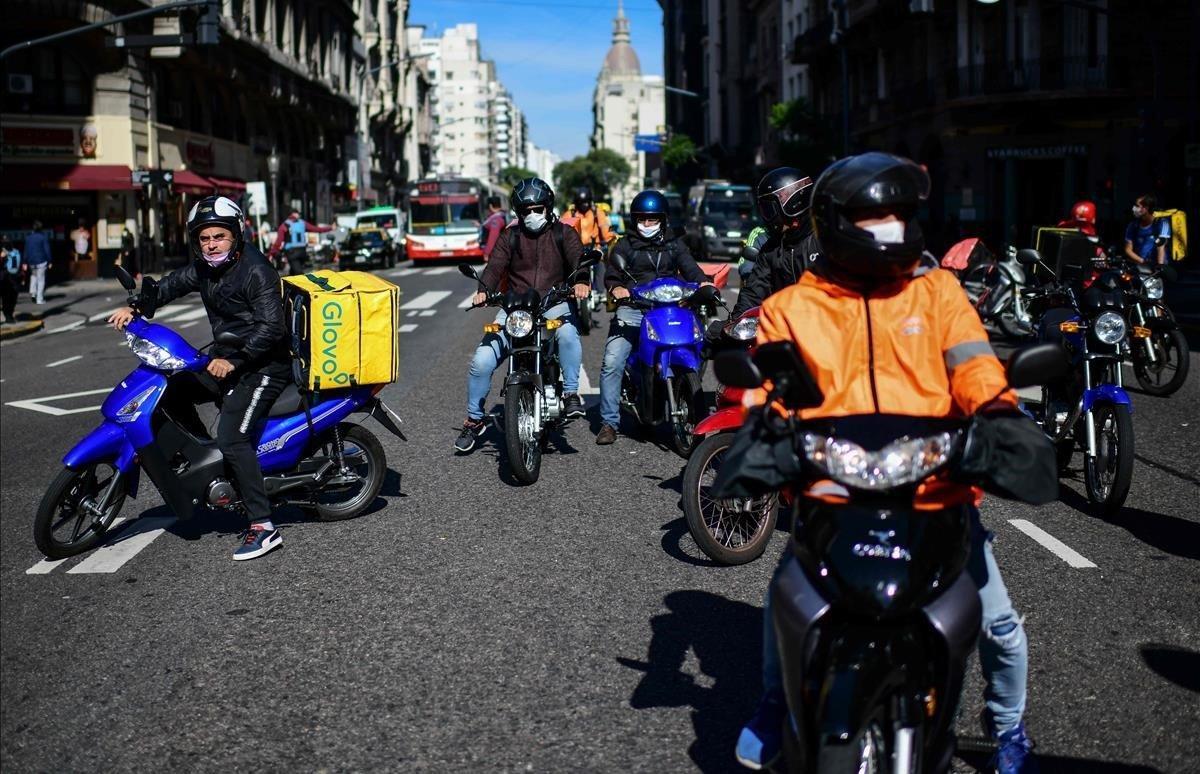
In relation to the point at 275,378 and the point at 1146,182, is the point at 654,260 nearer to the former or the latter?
the point at 275,378

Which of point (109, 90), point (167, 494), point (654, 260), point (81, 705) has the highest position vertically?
point (109, 90)

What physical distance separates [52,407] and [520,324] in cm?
661

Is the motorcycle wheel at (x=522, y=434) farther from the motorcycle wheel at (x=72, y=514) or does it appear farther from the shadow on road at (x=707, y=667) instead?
the shadow on road at (x=707, y=667)

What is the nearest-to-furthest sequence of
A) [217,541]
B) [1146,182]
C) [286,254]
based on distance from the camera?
[217,541] < [286,254] < [1146,182]

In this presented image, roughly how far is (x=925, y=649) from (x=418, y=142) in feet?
385

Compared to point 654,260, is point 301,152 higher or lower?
higher

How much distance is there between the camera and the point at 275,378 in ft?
21.5

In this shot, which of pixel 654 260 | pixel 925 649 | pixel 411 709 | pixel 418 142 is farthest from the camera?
pixel 418 142

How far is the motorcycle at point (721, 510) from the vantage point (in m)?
5.82

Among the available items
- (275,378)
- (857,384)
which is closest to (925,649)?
(857,384)

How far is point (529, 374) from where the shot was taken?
25.9 ft

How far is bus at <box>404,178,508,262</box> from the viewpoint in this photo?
41.8m

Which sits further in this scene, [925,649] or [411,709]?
[411,709]

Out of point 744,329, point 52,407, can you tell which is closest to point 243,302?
point 744,329
